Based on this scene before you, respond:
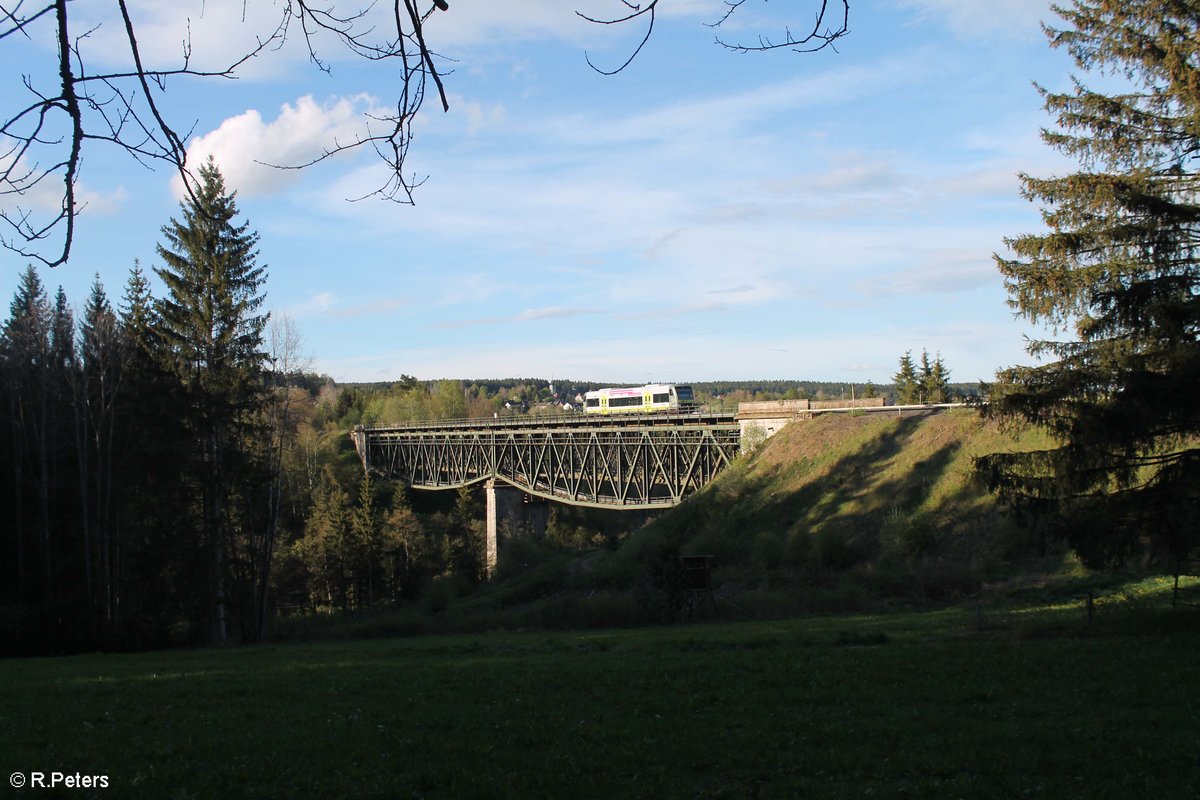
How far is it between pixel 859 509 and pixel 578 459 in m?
28.1

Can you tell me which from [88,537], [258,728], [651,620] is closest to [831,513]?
[651,620]

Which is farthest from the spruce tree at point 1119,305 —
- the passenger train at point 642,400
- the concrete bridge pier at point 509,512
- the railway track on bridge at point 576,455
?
the concrete bridge pier at point 509,512

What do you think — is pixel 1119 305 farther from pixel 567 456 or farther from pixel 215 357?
pixel 567 456

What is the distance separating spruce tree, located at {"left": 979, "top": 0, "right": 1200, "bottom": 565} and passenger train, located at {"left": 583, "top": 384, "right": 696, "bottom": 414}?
48.7 meters

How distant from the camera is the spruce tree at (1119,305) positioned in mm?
15188

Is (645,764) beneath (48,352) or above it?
beneath

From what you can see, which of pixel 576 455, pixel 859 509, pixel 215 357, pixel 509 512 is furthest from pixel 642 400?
pixel 215 357

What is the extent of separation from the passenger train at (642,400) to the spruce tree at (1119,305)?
48671 mm

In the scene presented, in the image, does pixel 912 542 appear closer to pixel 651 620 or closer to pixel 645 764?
pixel 651 620

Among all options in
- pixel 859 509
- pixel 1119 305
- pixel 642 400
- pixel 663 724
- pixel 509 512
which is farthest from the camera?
pixel 509 512

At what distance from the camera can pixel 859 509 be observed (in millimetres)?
42938

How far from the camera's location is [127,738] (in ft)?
31.2

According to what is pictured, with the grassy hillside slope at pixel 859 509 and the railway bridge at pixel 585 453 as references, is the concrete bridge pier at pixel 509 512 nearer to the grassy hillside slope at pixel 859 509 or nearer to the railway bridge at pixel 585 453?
the railway bridge at pixel 585 453

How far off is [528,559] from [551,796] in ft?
167
